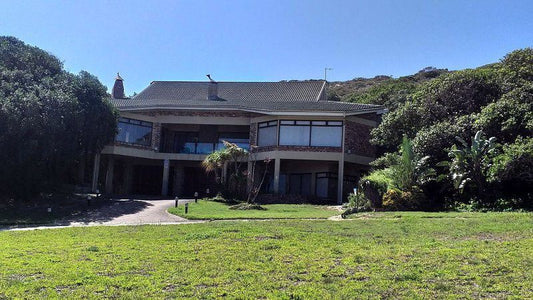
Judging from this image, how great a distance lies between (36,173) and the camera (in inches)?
795

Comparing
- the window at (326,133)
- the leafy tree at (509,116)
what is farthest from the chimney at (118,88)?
the leafy tree at (509,116)

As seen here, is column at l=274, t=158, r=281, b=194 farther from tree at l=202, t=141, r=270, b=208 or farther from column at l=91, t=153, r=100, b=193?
column at l=91, t=153, r=100, b=193

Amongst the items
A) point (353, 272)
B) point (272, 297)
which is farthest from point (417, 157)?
point (272, 297)

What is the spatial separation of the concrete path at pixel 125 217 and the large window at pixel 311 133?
869cm

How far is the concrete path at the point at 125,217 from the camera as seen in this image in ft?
51.4

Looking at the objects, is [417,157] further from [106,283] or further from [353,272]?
[106,283]

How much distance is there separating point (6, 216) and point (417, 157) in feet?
52.8

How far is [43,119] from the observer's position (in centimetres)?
Result: 1972

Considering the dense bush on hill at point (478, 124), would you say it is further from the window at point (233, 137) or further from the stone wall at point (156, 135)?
the stone wall at point (156, 135)

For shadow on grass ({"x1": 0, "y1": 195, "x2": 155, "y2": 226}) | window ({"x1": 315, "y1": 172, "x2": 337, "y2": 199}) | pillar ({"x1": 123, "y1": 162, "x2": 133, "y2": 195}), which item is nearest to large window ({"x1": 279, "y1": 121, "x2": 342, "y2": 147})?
window ({"x1": 315, "y1": 172, "x2": 337, "y2": 199})

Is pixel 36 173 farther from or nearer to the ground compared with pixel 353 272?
farther from the ground

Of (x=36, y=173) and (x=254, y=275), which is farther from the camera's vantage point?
(x=36, y=173)

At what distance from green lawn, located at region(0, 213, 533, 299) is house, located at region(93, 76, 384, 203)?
1604 centimetres

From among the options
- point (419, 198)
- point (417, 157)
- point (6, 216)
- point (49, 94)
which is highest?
point (49, 94)
